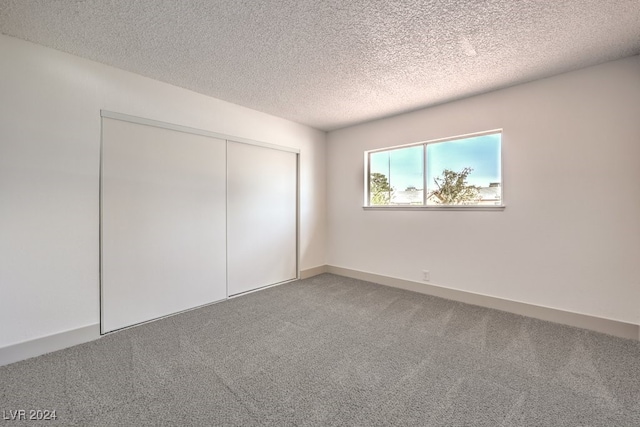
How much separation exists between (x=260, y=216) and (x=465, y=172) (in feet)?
9.32

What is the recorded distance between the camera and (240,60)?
2.41 m

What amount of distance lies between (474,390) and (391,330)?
897 mm

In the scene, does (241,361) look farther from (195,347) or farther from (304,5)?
(304,5)

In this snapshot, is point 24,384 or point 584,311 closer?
point 24,384

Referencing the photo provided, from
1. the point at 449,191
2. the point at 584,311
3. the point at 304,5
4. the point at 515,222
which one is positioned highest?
the point at 304,5

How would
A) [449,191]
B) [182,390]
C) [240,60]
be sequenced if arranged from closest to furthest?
1. [182,390]
2. [240,60]
3. [449,191]

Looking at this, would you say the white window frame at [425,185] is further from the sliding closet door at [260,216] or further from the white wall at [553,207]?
the sliding closet door at [260,216]

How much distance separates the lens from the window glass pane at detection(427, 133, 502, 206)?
10.3ft

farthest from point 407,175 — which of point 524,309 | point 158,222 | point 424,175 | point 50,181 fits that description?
point 50,181

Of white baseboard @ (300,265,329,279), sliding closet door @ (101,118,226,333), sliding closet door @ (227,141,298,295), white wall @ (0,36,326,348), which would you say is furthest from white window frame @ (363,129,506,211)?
white wall @ (0,36,326,348)

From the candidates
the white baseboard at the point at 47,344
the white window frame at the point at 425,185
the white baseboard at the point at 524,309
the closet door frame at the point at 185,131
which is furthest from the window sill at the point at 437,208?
the white baseboard at the point at 47,344

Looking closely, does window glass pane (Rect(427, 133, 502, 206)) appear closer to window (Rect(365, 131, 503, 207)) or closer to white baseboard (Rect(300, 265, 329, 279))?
window (Rect(365, 131, 503, 207))

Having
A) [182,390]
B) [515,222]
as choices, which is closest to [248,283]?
[182,390]

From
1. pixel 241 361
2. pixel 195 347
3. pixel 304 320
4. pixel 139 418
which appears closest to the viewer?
pixel 139 418
